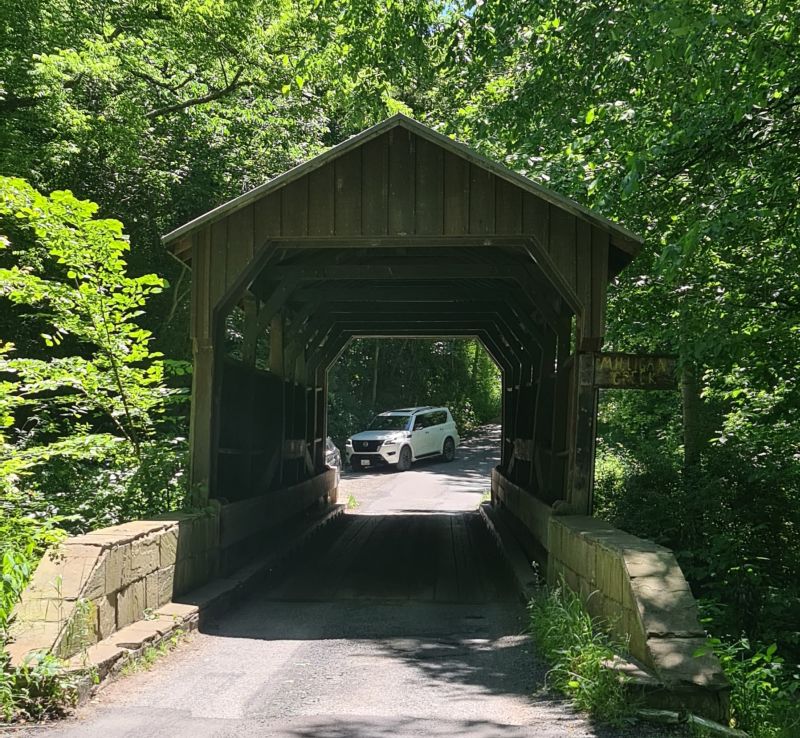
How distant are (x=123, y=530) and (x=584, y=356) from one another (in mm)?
4404

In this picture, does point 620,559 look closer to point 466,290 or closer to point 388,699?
point 388,699

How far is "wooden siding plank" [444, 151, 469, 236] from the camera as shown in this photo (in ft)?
26.5

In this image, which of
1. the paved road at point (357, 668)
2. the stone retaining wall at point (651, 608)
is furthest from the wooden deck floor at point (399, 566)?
the stone retaining wall at point (651, 608)

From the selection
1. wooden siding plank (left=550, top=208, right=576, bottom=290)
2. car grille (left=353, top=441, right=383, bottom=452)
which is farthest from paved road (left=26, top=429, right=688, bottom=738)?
car grille (left=353, top=441, right=383, bottom=452)

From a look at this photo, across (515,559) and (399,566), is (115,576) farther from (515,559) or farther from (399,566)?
(515,559)

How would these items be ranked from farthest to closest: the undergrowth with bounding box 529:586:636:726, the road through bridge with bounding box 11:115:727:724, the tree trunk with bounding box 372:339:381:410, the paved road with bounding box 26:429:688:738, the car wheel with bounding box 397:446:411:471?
the tree trunk with bounding box 372:339:381:410, the car wheel with bounding box 397:446:411:471, the road through bridge with bounding box 11:115:727:724, the undergrowth with bounding box 529:586:636:726, the paved road with bounding box 26:429:688:738

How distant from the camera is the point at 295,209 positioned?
8227 millimetres

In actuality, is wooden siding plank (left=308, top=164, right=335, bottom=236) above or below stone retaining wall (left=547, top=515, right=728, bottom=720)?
above

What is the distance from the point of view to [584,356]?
805cm

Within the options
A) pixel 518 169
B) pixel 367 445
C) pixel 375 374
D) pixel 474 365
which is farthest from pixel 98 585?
pixel 474 365

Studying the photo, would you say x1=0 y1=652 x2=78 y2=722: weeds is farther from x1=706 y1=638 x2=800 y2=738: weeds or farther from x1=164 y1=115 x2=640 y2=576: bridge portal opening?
x1=164 y1=115 x2=640 y2=576: bridge portal opening

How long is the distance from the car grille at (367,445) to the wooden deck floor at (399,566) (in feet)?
34.9

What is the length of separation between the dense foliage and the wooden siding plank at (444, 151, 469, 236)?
1.24 metres

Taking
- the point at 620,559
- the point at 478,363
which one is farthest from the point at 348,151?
the point at 478,363
